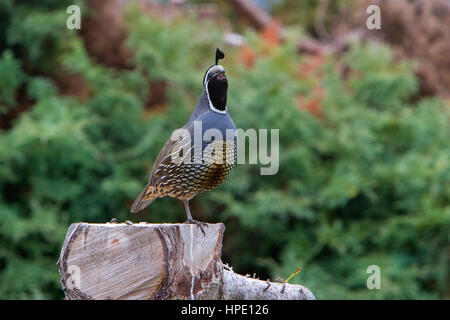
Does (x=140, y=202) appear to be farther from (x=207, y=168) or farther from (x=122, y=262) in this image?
(x=122, y=262)

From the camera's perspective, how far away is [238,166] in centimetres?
595

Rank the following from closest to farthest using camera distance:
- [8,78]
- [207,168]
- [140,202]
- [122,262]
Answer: [122,262]
[207,168]
[140,202]
[8,78]

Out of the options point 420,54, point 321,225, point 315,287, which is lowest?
point 315,287

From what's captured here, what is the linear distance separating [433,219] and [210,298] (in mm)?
3581

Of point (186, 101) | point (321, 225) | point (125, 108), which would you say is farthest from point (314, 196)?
point (125, 108)

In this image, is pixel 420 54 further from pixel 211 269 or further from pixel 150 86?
pixel 211 269

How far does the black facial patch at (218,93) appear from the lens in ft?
10.0

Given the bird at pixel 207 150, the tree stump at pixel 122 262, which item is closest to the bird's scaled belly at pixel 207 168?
the bird at pixel 207 150

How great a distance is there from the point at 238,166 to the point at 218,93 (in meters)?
2.92

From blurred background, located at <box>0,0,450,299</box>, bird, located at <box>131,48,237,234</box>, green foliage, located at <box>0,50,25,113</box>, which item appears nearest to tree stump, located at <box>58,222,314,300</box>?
bird, located at <box>131,48,237,234</box>

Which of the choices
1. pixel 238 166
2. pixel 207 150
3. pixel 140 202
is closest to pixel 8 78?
pixel 238 166

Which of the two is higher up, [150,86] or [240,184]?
[150,86]

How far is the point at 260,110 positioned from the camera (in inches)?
244

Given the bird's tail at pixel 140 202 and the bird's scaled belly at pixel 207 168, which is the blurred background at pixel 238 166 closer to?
the bird's tail at pixel 140 202
